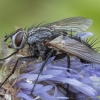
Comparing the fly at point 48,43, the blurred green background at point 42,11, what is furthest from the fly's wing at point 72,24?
the blurred green background at point 42,11

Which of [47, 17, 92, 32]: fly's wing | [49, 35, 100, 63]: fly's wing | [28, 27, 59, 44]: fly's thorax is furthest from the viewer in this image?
[47, 17, 92, 32]: fly's wing

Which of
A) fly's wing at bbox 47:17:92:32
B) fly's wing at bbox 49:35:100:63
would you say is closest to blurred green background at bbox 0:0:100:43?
fly's wing at bbox 47:17:92:32

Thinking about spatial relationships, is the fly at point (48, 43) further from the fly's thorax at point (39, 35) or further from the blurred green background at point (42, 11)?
the blurred green background at point (42, 11)

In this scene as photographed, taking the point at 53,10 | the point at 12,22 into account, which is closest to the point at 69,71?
the point at 12,22

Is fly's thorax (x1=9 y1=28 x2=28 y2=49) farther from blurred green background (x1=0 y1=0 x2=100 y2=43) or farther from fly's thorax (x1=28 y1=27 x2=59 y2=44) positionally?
blurred green background (x1=0 y1=0 x2=100 y2=43)

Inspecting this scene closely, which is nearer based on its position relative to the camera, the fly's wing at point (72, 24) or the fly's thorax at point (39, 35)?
the fly's thorax at point (39, 35)

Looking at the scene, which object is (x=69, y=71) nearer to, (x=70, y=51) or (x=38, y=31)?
(x=70, y=51)
